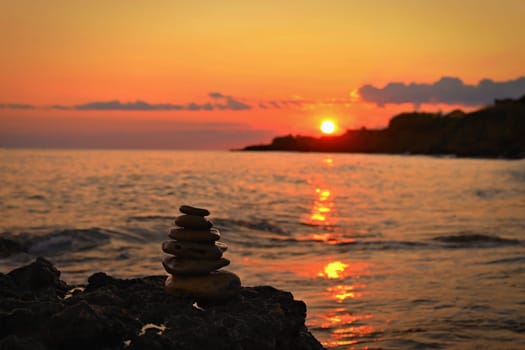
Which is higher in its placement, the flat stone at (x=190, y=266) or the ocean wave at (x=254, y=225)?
the flat stone at (x=190, y=266)

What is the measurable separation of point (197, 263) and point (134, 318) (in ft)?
3.55

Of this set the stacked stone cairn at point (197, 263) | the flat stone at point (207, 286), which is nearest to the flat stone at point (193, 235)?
the stacked stone cairn at point (197, 263)

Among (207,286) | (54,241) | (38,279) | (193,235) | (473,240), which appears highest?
(193,235)

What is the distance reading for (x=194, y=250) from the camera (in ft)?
20.8

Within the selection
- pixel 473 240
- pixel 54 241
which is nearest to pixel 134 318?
pixel 54 241

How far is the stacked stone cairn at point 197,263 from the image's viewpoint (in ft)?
20.2

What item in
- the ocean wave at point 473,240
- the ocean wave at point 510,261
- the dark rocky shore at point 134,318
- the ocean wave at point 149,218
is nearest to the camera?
the dark rocky shore at point 134,318

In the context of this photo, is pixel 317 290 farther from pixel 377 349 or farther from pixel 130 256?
pixel 130 256

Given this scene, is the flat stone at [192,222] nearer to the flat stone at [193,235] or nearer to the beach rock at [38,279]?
the flat stone at [193,235]

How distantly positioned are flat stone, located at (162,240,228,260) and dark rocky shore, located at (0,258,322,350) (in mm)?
458

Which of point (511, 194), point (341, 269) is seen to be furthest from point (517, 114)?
point (341, 269)

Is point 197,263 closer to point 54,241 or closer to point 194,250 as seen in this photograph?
point 194,250

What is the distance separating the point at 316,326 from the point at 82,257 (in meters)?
8.49

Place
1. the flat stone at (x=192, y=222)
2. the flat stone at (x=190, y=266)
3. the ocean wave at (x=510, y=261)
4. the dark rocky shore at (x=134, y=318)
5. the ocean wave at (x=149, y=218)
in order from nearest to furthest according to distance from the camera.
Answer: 1. the dark rocky shore at (x=134, y=318)
2. the flat stone at (x=190, y=266)
3. the flat stone at (x=192, y=222)
4. the ocean wave at (x=510, y=261)
5. the ocean wave at (x=149, y=218)
